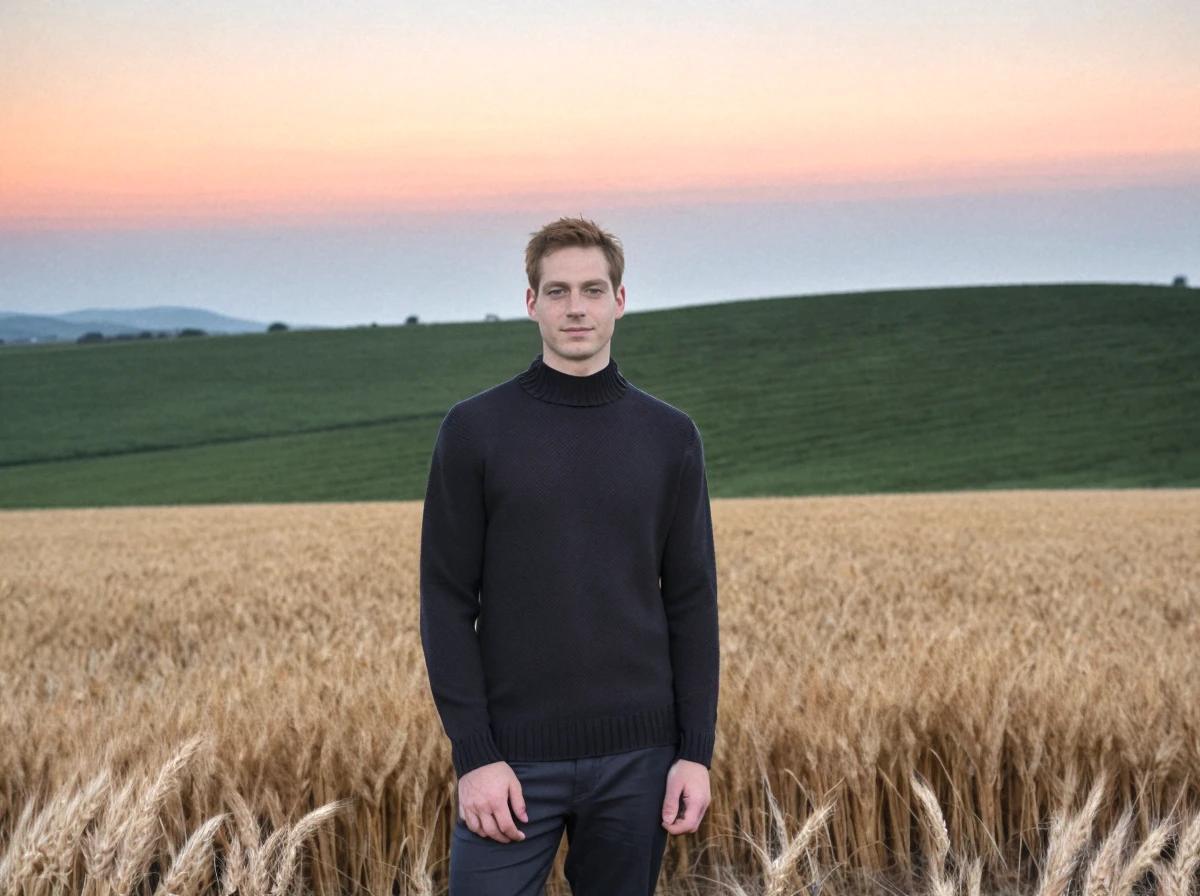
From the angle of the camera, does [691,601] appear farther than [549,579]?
Yes

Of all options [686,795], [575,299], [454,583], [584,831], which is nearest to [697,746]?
[686,795]

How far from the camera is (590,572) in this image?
2.64 meters

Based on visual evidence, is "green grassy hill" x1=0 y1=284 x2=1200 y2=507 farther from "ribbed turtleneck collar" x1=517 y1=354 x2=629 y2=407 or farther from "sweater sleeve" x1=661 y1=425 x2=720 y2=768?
"ribbed turtleneck collar" x1=517 y1=354 x2=629 y2=407

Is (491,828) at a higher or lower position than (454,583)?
lower

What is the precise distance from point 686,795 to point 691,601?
1.42 ft

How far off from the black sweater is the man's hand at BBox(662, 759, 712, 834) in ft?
0.11

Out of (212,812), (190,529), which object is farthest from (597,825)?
(190,529)

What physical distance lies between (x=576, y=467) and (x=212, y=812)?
186 cm

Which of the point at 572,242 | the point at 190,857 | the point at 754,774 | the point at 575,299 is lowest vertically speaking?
the point at 754,774

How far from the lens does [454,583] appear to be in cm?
264

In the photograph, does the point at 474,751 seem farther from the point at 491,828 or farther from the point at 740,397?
the point at 740,397

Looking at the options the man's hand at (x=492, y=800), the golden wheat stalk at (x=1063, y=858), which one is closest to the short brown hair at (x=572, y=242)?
the man's hand at (x=492, y=800)

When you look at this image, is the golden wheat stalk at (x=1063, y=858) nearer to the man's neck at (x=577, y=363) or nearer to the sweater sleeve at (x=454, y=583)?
the sweater sleeve at (x=454, y=583)

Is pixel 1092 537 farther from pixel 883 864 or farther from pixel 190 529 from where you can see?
pixel 190 529
